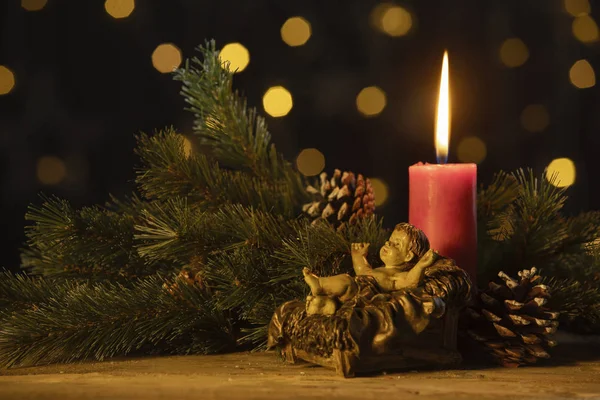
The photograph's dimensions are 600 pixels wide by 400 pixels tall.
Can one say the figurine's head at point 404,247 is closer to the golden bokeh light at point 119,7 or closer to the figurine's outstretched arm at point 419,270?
the figurine's outstretched arm at point 419,270

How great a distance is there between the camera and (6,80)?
57.9 inches

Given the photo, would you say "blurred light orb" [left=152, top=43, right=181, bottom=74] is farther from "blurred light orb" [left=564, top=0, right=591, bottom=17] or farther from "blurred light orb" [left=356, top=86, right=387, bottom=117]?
"blurred light orb" [left=564, top=0, right=591, bottom=17]

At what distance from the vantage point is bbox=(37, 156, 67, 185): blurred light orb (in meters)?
1.47

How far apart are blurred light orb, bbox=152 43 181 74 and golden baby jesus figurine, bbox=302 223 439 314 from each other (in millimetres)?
774

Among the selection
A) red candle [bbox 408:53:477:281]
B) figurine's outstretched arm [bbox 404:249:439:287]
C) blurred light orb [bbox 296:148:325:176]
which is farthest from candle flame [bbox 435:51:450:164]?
blurred light orb [bbox 296:148:325:176]

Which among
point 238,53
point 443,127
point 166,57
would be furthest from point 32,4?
point 443,127

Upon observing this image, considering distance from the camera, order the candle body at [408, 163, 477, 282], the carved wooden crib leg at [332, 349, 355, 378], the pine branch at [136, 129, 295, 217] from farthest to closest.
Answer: the pine branch at [136, 129, 295, 217] < the candle body at [408, 163, 477, 282] < the carved wooden crib leg at [332, 349, 355, 378]

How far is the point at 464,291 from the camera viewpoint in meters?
0.74

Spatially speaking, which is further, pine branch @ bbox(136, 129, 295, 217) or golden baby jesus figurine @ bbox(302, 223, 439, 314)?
pine branch @ bbox(136, 129, 295, 217)

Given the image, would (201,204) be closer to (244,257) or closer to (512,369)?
(244,257)

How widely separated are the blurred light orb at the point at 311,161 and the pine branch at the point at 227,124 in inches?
18.2

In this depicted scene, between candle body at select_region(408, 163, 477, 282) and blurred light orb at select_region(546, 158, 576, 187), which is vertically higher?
blurred light orb at select_region(546, 158, 576, 187)

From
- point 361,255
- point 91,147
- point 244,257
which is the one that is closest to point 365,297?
point 361,255

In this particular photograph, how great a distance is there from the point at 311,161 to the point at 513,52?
40cm
